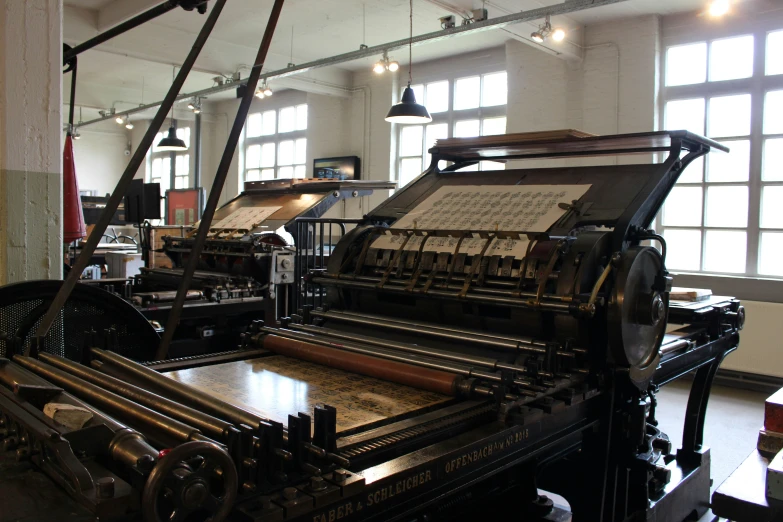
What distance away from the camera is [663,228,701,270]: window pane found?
20.5 feet

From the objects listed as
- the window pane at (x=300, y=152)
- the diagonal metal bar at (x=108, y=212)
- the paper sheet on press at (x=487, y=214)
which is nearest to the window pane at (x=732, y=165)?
the paper sheet on press at (x=487, y=214)

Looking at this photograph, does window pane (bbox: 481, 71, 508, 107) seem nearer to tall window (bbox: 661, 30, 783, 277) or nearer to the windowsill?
tall window (bbox: 661, 30, 783, 277)

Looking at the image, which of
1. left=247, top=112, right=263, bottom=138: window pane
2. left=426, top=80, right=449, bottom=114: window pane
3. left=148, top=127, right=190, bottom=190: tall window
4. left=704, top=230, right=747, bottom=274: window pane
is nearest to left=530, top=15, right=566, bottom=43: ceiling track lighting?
left=704, top=230, right=747, bottom=274: window pane

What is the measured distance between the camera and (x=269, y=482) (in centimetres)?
108

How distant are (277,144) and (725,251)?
744cm

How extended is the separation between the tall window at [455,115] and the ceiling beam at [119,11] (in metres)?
3.56

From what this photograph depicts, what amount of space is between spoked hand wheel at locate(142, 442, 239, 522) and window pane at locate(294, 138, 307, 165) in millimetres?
9963

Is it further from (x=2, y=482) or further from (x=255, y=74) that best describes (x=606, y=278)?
(x=2, y=482)

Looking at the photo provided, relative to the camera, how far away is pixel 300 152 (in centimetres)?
1076

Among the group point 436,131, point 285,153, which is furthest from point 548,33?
point 285,153

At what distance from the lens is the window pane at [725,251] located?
19.7 feet

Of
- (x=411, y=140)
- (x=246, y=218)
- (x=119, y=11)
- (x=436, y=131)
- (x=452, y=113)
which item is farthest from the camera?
(x=411, y=140)

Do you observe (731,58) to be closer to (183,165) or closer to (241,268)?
(241,268)

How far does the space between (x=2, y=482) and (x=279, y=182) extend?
441 centimetres
